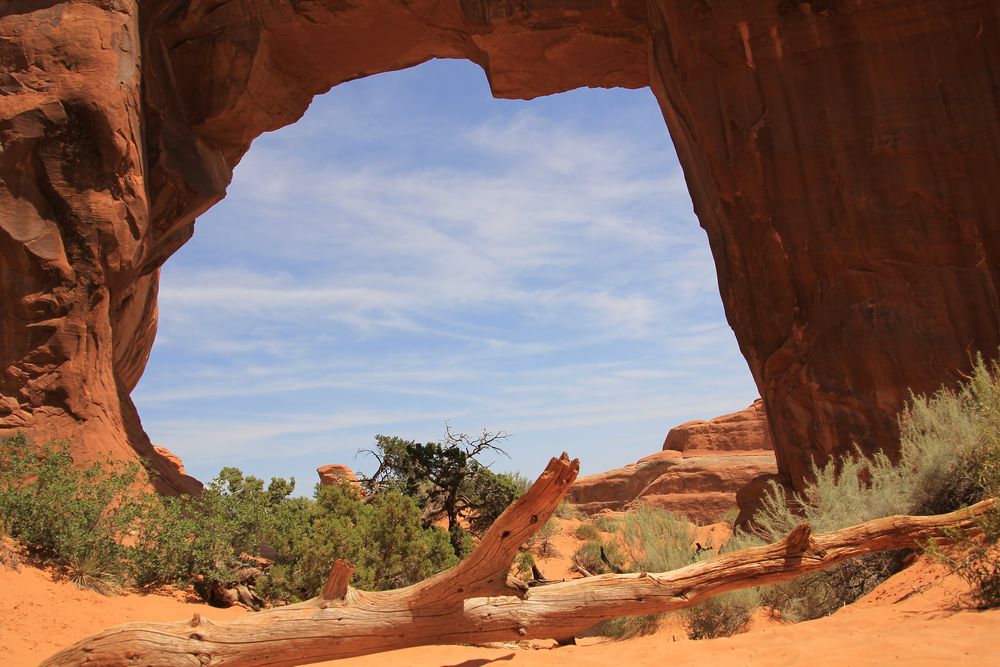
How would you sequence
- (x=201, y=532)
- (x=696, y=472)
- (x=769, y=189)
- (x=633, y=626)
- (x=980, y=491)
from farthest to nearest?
(x=696, y=472) → (x=769, y=189) → (x=201, y=532) → (x=633, y=626) → (x=980, y=491)

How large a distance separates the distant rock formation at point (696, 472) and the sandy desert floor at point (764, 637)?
19218 mm

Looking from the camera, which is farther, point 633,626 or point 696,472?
point 696,472

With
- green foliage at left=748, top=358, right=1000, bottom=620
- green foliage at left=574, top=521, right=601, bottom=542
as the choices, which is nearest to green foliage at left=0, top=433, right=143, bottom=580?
green foliage at left=748, top=358, right=1000, bottom=620

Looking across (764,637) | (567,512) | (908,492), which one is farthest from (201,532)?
→ (567,512)

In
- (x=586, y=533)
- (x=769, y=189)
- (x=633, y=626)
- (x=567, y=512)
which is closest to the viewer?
(x=633, y=626)

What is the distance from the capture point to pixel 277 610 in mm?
5391

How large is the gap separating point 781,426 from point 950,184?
4.87 m

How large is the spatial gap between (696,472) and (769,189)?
54.7 feet

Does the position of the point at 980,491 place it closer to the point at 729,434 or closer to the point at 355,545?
the point at 355,545

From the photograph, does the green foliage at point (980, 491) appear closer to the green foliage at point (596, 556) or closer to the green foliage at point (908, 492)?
the green foliage at point (908, 492)

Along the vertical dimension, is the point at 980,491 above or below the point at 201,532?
below

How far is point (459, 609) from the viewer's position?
5.67 meters

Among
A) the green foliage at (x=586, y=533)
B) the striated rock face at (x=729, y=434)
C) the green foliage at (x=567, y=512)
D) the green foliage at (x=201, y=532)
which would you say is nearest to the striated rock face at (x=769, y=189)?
the green foliage at (x=201, y=532)

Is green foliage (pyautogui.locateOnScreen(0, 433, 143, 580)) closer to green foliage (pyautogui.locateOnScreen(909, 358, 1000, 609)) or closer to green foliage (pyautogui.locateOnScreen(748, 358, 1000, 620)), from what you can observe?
green foliage (pyautogui.locateOnScreen(748, 358, 1000, 620))
